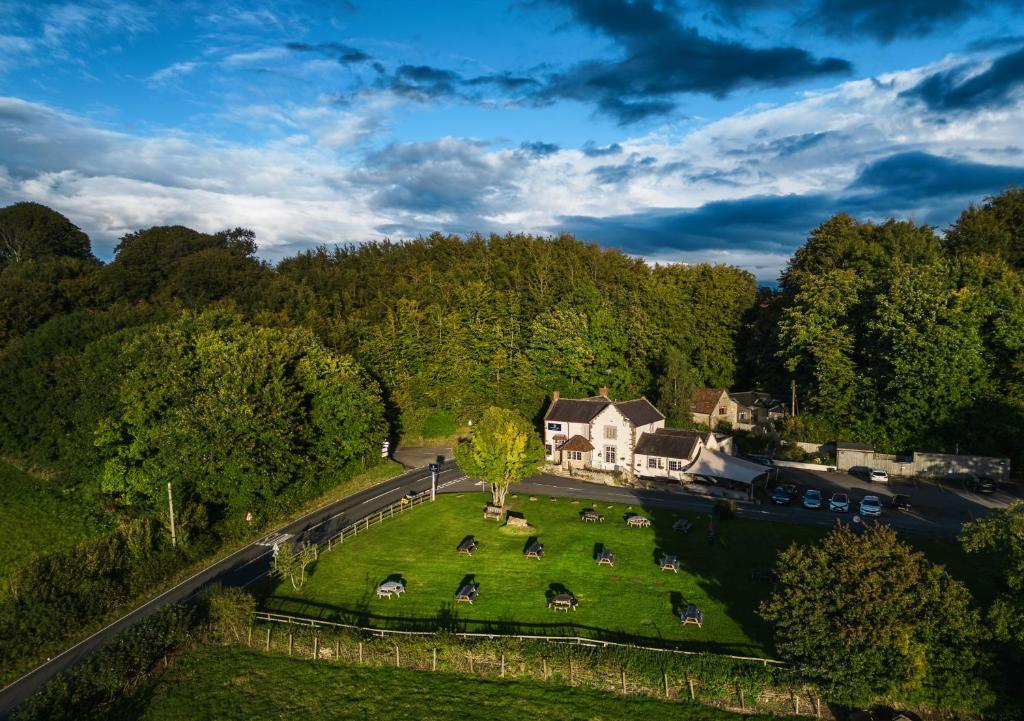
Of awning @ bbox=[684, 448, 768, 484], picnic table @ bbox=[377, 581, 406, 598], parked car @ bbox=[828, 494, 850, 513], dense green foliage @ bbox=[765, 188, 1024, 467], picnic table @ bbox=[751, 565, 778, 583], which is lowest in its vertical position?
picnic table @ bbox=[377, 581, 406, 598]

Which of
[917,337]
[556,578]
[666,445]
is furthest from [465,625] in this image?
[917,337]

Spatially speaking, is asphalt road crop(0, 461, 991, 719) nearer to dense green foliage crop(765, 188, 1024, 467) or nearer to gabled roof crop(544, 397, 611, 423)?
gabled roof crop(544, 397, 611, 423)

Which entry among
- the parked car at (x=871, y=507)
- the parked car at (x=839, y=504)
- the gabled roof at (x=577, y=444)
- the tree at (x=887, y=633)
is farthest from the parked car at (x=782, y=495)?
the tree at (x=887, y=633)

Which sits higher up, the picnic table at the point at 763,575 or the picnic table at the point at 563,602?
the picnic table at the point at 763,575

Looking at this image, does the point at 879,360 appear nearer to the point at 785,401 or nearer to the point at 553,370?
the point at 785,401

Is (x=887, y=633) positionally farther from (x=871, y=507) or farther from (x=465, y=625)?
(x=871, y=507)

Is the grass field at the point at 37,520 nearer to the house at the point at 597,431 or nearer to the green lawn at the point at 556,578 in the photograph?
the green lawn at the point at 556,578

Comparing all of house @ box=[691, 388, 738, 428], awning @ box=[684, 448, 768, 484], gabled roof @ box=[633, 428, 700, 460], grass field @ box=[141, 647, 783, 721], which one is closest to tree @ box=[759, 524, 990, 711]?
grass field @ box=[141, 647, 783, 721]

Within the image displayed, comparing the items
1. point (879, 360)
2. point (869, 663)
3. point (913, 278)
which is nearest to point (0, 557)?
point (869, 663)
